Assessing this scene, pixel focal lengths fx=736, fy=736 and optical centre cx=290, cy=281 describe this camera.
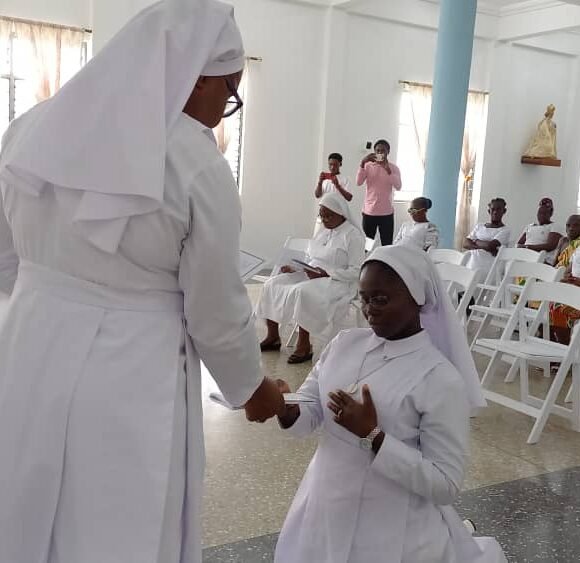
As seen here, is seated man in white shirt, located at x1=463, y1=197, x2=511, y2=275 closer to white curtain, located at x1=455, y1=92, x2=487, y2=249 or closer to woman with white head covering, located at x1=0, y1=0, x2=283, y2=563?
white curtain, located at x1=455, y1=92, x2=487, y2=249

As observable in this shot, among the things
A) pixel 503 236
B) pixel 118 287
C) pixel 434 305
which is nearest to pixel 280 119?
pixel 503 236

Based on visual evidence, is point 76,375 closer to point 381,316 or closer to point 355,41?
point 381,316

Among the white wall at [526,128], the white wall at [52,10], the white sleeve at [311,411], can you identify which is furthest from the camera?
the white wall at [526,128]

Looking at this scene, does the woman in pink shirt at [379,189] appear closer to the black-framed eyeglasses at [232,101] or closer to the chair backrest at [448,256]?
the chair backrest at [448,256]

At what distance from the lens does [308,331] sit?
16.9 ft

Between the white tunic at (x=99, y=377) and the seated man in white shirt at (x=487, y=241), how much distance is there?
19.0 ft

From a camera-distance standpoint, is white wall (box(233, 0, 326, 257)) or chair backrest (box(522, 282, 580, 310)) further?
white wall (box(233, 0, 326, 257))

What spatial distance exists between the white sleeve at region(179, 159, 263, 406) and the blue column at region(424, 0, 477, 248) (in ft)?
23.4

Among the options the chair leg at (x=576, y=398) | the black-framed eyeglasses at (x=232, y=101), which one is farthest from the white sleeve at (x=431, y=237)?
the black-framed eyeglasses at (x=232, y=101)

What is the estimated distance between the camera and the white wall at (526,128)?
40.2 feet

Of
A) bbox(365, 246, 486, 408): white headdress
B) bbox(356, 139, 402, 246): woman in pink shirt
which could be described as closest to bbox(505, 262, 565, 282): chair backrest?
bbox(365, 246, 486, 408): white headdress

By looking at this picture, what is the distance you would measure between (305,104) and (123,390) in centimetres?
936

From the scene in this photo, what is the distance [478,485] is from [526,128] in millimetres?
10513

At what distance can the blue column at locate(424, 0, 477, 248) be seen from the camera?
8008 mm
